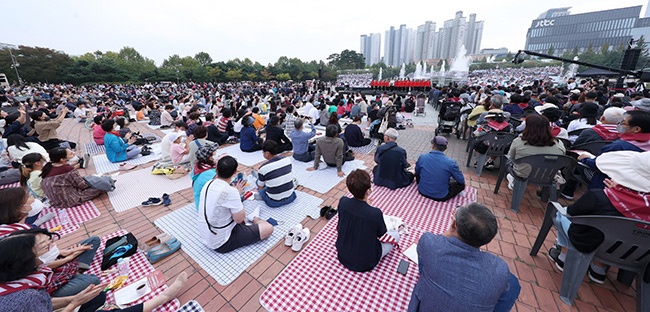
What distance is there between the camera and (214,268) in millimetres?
2756

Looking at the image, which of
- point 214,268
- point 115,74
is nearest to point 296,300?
point 214,268

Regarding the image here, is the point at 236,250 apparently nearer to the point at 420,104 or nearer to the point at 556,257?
the point at 556,257

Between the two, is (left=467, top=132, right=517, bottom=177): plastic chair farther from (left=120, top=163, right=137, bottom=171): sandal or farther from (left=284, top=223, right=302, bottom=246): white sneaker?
(left=120, top=163, right=137, bottom=171): sandal

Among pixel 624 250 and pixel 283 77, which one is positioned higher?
pixel 283 77

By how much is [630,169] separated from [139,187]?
6914 mm

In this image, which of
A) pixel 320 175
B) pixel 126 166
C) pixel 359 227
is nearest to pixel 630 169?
pixel 359 227

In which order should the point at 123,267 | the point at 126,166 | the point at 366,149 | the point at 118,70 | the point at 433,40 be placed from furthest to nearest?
the point at 433,40, the point at 118,70, the point at 366,149, the point at 126,166, the point at 123,267

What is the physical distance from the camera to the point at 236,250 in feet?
9.97

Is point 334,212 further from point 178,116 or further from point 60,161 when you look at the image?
point 178,116

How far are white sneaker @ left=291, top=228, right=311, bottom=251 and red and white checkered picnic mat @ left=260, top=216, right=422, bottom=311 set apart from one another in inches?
5.3

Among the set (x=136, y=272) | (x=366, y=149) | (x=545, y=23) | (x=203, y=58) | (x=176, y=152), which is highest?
(x=545, y=23)

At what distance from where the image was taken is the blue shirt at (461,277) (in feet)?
4.61

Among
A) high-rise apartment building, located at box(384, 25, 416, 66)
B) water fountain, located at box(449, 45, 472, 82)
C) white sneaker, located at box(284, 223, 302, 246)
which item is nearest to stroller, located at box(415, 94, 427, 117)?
white sneaker, located at box(284, 223, 302, 246)

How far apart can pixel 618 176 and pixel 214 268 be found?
13.1 feet
